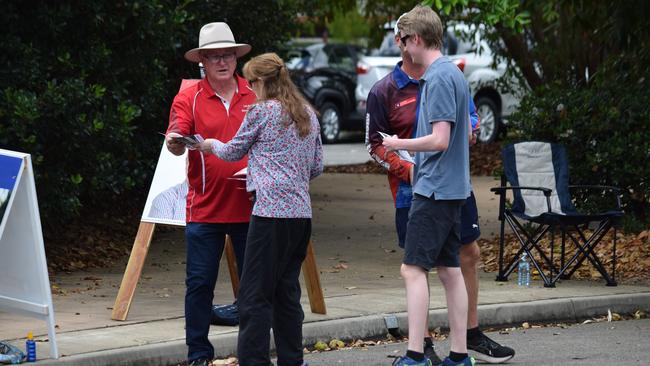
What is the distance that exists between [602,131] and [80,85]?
4.73 m

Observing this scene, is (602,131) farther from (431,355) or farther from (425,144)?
(425,144)

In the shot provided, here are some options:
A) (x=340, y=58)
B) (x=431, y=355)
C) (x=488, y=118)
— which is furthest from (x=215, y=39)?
(x=340, y=58)

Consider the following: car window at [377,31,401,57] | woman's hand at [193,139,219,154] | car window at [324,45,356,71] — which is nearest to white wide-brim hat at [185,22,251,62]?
woman's hand at [193,139,219,154]

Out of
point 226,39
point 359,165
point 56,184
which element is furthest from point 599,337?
point 359,165

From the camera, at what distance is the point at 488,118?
24156 millimetres

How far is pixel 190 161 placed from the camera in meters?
7.18

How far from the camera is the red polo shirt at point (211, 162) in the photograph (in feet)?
23.2

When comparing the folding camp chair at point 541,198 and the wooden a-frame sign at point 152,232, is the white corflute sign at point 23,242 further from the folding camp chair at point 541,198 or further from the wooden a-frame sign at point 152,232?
the folding camp chair at point 541,198

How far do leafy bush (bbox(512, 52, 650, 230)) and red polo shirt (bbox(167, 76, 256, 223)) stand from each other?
198 inches

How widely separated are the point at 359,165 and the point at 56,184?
37.5 ft

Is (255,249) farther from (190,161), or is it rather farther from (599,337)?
(599,337)

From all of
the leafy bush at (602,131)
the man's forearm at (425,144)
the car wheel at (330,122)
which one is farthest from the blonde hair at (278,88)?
the car wheel at (330,122)

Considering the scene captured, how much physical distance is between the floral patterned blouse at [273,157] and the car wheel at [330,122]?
19.2 meters

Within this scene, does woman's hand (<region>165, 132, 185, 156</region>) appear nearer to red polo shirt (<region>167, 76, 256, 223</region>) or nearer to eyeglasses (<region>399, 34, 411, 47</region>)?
red polo shirt (<region>167, 76, 256, 223</region>)
